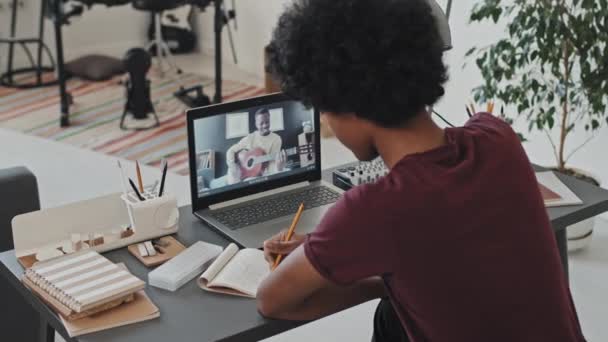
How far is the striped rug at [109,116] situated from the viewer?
4.14 metres

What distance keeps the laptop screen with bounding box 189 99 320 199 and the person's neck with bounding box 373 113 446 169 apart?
0.56 m

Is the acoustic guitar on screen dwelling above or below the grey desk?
above

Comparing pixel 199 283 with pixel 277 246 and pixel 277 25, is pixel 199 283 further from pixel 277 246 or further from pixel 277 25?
pixel 277 25

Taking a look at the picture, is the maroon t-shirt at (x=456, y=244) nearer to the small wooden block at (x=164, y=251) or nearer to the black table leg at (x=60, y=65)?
the small wooden block at (x=164, y=251)

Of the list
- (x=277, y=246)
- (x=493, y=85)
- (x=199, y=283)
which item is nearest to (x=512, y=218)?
(x=277, y=246)

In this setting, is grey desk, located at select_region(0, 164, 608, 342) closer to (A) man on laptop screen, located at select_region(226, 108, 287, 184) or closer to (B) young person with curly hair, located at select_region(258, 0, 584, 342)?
(B) young person with curly hair, located at select_region(258, 0, 584, 342)

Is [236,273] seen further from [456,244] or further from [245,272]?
[456,244]

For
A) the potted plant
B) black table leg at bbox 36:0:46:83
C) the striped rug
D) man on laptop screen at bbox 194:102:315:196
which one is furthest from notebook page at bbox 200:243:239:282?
black table leg at bbox 36:0:46:83

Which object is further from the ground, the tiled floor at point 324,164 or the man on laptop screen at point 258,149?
the man on laptop screen at point 258,149

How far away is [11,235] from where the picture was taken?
2066 mm

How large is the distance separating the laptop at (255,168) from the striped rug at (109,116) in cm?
192

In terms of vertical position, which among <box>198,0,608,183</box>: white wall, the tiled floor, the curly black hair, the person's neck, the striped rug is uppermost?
the curly black hair

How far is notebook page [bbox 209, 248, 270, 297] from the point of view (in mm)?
1543

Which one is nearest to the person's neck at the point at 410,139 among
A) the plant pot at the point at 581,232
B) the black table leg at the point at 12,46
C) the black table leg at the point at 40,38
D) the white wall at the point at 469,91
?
the white wall at the point at 469,91
